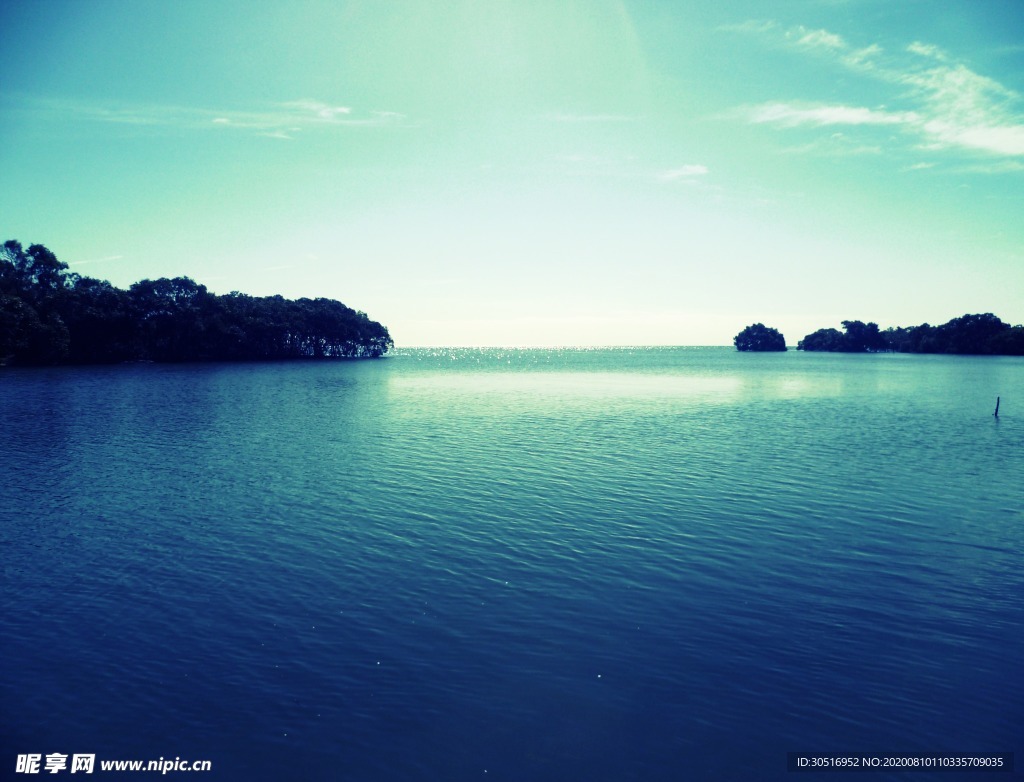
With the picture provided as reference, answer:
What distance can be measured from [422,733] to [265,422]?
41.6 m

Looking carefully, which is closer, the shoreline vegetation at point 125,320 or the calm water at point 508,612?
the calm water at point 508,612

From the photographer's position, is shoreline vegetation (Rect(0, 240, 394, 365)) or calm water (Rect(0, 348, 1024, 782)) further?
shoreline vegetation (Rect(0, 240, 394, 365))

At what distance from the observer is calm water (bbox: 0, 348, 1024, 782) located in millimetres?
9461

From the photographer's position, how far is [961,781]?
8656 mm

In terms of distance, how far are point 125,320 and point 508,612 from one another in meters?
143

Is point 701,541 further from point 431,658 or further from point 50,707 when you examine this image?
point 50,707

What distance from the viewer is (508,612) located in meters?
13.6

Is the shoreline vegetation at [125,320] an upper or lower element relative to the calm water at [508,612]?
upper

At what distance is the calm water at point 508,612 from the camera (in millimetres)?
9461

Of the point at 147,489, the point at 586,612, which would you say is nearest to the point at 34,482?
the point at 147,489

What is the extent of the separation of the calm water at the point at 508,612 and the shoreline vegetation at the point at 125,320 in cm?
9623

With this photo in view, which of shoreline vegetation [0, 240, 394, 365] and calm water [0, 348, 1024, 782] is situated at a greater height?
shoreline vegetation [0, 240, 394, 365]

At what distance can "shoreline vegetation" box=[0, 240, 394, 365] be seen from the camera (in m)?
106

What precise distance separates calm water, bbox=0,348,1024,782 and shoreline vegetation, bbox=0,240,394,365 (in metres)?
96.2
